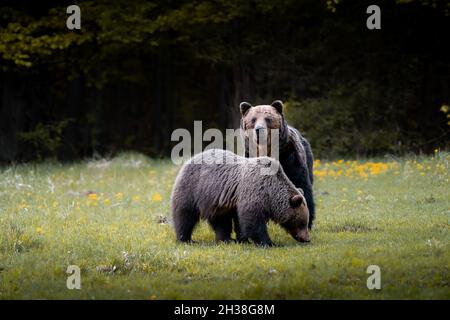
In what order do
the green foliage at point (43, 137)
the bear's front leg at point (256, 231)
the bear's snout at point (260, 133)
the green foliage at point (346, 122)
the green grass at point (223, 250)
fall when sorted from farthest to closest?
the green foliage at point (43, 137), the green foliage at point (346, 122), the bear's snout at point (260, 133), the bear's front leg at point (256, 231), the green grass at point (223, 250)

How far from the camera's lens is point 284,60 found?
25594mm

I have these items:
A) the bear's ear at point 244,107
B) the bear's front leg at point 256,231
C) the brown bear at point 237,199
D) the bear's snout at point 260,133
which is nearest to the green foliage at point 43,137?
the bear's ear at point 244,107

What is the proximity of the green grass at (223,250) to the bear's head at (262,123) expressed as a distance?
63.4 inches

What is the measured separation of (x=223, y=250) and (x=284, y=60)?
1708cm

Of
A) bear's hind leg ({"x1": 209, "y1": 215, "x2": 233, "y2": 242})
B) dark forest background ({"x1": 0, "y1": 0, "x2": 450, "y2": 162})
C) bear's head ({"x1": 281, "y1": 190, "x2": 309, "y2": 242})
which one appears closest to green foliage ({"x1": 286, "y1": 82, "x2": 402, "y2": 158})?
dark forest background ({"x1": 0, "y1": 0, "x2": 450, "y2": 162})

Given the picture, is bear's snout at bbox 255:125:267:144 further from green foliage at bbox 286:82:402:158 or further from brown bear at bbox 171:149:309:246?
green foliage at bbox 286:82:402:158

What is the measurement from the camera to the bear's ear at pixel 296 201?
31.6 feet

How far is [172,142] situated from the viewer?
3300 cm

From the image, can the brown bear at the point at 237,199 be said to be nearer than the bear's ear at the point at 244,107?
Yes

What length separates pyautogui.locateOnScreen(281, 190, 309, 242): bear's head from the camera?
971 centimetres

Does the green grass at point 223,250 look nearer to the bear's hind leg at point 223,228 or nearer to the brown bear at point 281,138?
the bear's hind leg at point 223,228
